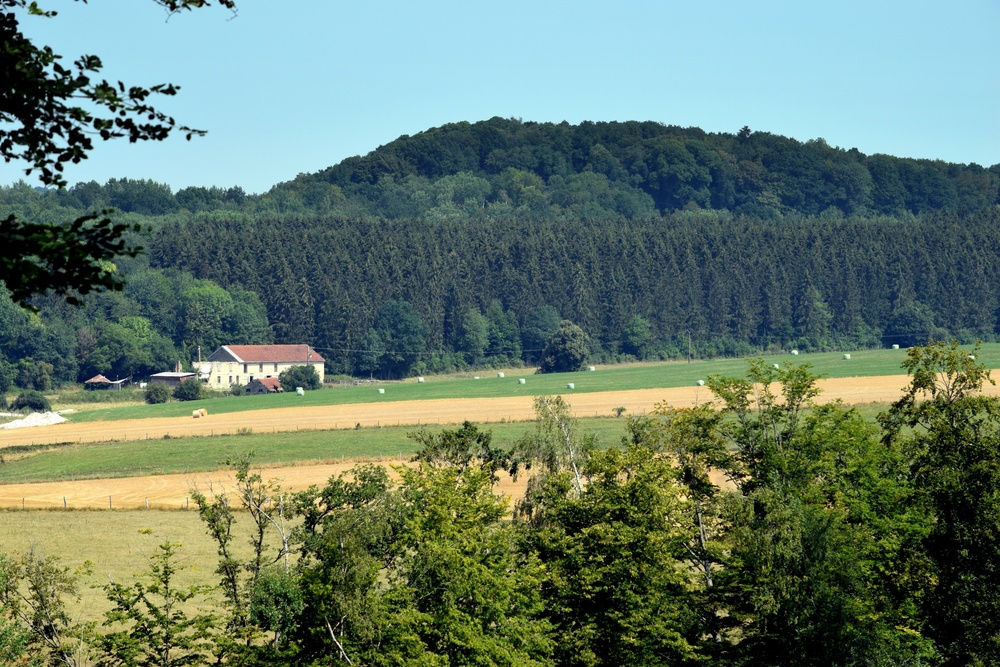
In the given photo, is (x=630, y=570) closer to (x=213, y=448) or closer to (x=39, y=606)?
(x=39, y=606)

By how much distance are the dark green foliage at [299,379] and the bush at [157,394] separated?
21229 millimetres

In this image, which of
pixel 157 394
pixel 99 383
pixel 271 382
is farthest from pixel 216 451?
pixel 99 383

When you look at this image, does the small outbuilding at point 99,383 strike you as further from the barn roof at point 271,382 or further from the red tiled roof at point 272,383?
the red tiled roof at point 272,383

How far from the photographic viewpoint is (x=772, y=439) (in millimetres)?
52219

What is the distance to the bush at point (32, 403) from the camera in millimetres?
164625

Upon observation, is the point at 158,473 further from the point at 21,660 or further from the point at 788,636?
the point at 788,636

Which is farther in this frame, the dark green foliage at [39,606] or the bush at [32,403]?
the bush at [32,403]

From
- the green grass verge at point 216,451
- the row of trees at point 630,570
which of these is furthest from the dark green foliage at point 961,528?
the green grass verge at point 216,451

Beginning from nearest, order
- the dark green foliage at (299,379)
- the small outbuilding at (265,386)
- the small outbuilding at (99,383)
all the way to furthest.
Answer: the small outbuilding at (265,386) → the dark green foliage at (299,379) → the small outbuilding at (99,383)

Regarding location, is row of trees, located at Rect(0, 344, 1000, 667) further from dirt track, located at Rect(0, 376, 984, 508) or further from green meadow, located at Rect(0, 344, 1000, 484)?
dirt track, located at Rect(0, 376, 984, 508)

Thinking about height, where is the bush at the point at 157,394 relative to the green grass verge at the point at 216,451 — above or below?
above

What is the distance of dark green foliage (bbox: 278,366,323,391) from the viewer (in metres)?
194

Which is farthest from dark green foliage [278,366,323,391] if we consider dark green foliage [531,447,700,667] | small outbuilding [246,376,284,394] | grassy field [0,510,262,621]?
dark green foliage [531,447,700,667]

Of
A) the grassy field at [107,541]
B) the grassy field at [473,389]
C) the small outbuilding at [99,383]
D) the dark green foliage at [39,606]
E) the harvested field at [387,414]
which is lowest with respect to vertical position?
the grassy field at [107,541]
